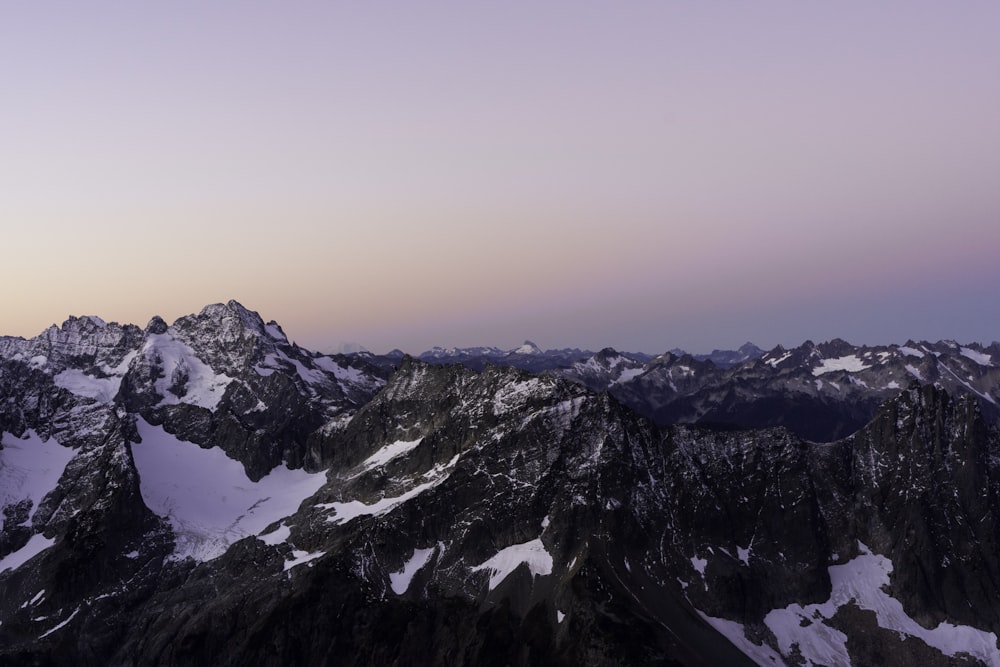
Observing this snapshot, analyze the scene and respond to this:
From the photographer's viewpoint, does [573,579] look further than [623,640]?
Yes

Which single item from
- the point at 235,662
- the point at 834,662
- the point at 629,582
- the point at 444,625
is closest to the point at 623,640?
the point at 629,582

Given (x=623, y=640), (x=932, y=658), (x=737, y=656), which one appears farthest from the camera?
(x=932, y=658)

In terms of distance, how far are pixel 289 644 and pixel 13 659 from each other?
70.0 m

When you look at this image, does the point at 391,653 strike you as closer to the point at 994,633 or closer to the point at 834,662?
the point at 834,662

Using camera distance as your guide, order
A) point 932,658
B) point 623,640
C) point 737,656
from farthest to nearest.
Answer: point 932,658
point 737,656
point 623,640

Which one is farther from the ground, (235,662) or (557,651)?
(557,651)

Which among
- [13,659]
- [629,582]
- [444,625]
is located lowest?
[13,659]

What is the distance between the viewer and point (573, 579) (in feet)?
623

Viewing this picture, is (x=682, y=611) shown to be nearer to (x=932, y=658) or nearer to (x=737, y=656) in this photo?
(x=737, y=656)

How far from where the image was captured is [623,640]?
169 metres

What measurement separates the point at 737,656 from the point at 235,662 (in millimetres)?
122790

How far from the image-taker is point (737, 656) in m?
184

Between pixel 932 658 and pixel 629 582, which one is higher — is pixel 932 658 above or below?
below

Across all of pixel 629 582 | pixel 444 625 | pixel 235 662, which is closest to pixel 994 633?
pixel 629 582
